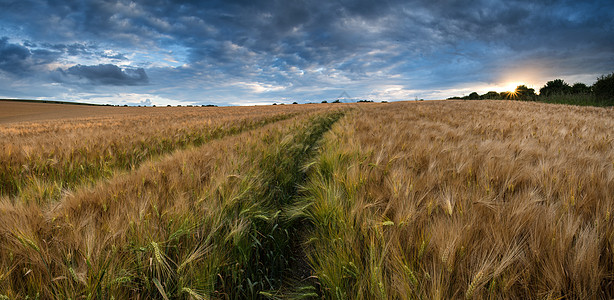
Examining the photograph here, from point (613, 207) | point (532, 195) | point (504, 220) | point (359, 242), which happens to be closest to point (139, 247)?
point (359, 242)

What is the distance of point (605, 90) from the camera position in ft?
76.2

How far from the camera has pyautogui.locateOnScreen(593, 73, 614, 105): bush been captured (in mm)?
21909

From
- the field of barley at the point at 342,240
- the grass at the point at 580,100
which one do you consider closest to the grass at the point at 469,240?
the field of barley at the point at 342,240

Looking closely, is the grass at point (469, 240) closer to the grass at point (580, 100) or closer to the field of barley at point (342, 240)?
the field of barley at point (342, 240)

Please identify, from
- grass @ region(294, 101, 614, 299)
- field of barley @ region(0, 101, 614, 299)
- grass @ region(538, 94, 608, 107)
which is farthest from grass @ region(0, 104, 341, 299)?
grass @ region(538, 94, 608, 107)

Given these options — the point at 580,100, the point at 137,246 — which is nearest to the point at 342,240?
the point at 137,246

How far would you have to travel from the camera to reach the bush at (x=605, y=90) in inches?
863

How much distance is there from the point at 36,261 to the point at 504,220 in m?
1.94

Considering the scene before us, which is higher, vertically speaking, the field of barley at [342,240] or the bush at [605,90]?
the bush at [605,90]

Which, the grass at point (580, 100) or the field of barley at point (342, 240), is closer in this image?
the field of barley at point (342, 240)

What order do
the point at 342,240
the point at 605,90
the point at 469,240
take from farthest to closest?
the point at 605,90
the point at 342,240
the point at 469,240

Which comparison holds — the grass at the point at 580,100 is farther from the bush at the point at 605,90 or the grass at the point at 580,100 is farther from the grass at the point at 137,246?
the grass at the point at 137,246

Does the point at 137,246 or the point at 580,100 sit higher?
the point at 580,100

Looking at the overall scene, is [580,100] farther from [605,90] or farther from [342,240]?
[342,240]
